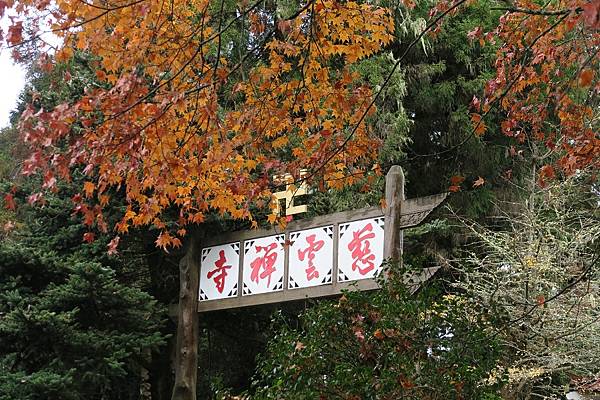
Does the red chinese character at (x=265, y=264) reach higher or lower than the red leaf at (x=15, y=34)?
higher

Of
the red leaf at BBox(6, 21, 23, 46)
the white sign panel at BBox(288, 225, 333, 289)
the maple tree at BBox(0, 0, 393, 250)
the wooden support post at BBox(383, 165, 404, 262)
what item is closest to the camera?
the red leaf at BBox(6, 21, 23, 46)

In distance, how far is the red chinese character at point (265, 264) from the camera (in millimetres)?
9305

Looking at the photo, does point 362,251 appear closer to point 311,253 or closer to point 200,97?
point 311,253

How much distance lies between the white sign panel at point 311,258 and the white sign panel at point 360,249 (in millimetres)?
159

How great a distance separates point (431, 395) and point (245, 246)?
455 centimetres

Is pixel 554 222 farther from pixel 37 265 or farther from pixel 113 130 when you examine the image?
pixel 113 130

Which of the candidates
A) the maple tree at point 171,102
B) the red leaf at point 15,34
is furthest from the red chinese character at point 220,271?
the red leaf at point 15,34

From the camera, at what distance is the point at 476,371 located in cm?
546

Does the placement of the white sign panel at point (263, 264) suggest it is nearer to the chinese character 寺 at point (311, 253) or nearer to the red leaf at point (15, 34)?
the chinese character 寺 at point (311, 253)

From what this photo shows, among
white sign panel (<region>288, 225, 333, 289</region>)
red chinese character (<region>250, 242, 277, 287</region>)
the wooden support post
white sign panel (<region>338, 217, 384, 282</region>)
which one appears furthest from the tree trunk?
the wooden support post

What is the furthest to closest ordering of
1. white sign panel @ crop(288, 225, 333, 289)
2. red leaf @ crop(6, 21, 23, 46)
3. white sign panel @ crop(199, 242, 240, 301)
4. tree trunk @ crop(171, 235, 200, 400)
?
1. white sign panel @ crop(199, 242, 240, 301)
2. tree trunk @ crop(171, 235, 200, 400)
3. white sign panel @ crop(288, 225, 333, 289)
4. red leaf @ crop(6, 21, 23, 46)

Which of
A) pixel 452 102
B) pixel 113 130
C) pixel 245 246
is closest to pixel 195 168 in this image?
pixel 113 130

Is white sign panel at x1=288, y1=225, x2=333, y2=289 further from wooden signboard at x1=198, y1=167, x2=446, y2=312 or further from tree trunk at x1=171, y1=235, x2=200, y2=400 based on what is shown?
tree trunk at x1=171, y1=235, x2=200, y2=400

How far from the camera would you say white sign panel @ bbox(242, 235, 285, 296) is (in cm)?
924
